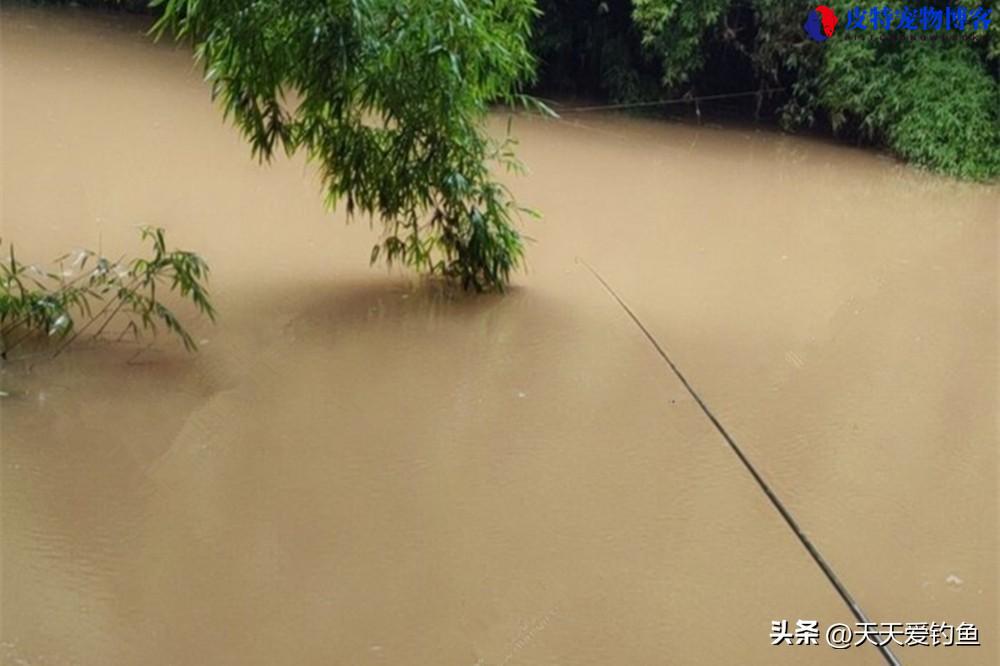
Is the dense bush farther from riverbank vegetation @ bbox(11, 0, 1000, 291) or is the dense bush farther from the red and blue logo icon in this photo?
Answer: riverbank vegetation @ bbox(11, 0, 1000, 291)

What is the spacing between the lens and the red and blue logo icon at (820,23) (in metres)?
8.91

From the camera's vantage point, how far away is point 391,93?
416 centimetres

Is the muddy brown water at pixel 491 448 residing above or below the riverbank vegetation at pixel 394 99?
below

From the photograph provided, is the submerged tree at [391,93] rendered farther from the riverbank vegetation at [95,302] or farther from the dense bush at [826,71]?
the dense bush at [826,71]

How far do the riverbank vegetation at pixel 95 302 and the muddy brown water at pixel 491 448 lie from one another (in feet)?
0.40

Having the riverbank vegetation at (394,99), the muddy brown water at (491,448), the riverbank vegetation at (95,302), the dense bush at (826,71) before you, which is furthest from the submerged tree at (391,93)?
the dense bush at (826,71)

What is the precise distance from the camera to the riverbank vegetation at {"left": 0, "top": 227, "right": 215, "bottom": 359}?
149 inches

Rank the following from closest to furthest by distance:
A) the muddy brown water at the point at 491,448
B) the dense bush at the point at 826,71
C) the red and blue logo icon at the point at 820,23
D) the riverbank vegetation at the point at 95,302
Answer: the muddy brown water at the point at 491,448, the riverbank vegetation at the point at 95,302, the dense bush at the point at 826,71, the red and blue logo icon at the point at 820,23

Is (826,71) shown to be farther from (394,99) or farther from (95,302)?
(95,302)

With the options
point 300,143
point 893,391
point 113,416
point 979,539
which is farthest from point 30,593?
point 893,391

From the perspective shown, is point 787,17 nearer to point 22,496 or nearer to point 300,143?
point 300,143

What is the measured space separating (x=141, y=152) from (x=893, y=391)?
14.9ft

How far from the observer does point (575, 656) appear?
8.55ft

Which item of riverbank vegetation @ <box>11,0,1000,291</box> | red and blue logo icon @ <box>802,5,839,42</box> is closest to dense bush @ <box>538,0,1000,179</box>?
red and blue logo icon @ <box>802,5,839,42</box>
